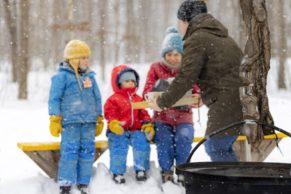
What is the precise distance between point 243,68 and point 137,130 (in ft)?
4.34

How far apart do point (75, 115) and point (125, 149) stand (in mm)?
658

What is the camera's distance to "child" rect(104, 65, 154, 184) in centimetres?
540

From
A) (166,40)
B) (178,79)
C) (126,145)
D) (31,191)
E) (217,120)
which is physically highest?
(166,40)

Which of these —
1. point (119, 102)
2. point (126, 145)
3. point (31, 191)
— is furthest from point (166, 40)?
point (31, 191)

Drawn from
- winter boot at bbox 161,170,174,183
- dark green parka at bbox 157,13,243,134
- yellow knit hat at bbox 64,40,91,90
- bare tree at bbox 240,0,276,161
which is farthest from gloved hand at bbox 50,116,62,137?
bare tree at bbox 240,0,276,161

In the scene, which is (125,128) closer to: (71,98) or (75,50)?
(71,98)

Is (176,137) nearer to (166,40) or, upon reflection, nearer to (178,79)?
(166,40)

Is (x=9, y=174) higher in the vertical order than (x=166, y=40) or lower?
lower

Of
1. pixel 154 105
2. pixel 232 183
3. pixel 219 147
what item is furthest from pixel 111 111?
pixel 232 183

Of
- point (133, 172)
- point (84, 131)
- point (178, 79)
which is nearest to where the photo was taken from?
point (178, 79)

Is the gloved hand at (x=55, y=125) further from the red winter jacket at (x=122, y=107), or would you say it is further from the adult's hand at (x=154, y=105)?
the adult's hand at (x=154, y=105)

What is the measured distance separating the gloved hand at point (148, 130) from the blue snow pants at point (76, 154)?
1.74ft

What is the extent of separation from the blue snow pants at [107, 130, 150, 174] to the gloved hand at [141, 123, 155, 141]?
41 mm

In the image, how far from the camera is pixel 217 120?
13.8 ft
